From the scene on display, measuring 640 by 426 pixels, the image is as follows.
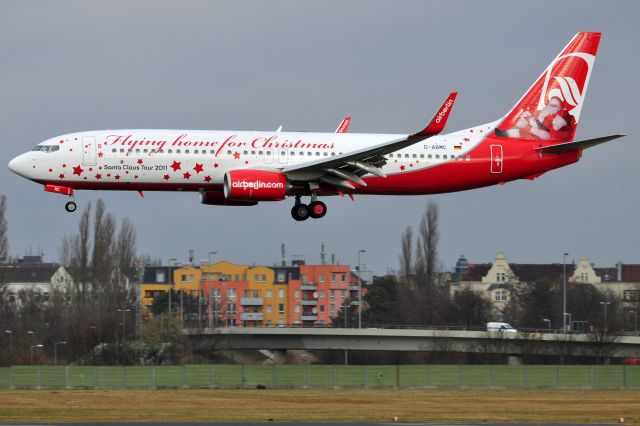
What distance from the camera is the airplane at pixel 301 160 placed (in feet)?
197

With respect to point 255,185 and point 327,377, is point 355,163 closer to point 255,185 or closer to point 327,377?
point 255,185

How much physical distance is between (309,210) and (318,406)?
9872 millimetres

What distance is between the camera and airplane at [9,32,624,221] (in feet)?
197

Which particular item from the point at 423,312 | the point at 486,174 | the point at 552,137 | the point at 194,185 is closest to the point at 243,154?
the point at 194,185

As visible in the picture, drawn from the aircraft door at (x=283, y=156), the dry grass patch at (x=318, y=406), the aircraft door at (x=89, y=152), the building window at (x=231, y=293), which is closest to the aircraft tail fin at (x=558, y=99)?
the aircraft door at (x=283, y=156)

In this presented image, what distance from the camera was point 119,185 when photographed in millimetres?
60469

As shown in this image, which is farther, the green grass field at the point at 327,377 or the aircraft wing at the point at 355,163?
the green grass field at the point at 327,377

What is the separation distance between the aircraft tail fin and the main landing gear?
10519 mm

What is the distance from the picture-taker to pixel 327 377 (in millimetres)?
77125

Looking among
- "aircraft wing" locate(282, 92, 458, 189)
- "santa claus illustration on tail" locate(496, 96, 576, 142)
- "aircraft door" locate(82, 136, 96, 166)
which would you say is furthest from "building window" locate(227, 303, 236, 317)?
"aircraft door" locate(82, 136, 96, 166)

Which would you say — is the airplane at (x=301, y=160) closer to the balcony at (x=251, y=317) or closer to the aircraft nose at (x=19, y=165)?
the aircraft nose at (x=19, y=165)

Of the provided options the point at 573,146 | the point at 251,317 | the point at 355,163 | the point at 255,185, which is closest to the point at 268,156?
the point at 255,185

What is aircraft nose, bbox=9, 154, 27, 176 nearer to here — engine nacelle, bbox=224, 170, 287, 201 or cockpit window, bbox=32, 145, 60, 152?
cockpit window, bbox=32, 145, 60, 152

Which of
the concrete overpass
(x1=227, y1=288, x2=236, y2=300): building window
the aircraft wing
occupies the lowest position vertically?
the concrete overpass
